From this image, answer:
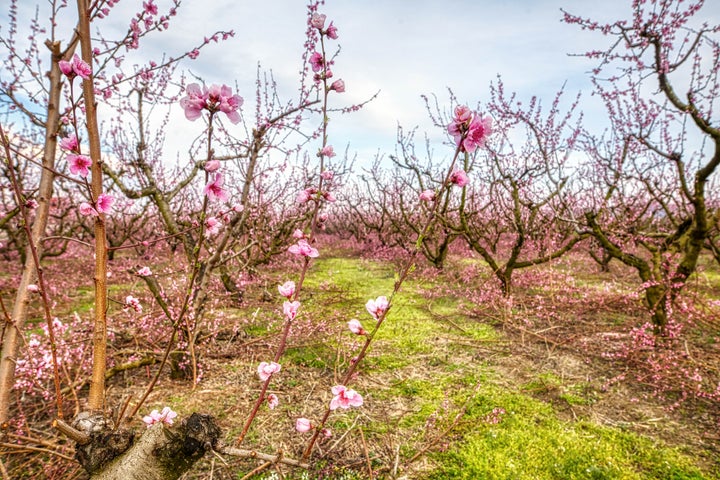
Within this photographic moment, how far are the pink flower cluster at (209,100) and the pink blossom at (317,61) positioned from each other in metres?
0.48

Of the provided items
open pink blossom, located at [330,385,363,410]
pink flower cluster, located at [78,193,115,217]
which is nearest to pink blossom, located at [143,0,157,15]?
pink flower cluster, located at [78,193,115,217]

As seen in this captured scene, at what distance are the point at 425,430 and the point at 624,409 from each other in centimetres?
209

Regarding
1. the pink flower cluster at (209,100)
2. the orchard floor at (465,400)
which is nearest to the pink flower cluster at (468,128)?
the pink flower cluster at (209,100)

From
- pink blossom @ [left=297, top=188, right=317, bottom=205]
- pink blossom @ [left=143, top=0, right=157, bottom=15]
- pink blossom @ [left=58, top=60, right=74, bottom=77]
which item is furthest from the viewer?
pink blossom @ [left=143, top=0, right=157, bottom=15]

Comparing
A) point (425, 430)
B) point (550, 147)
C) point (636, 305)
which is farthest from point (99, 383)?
point (550, 147)

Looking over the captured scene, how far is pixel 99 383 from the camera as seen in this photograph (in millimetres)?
1363

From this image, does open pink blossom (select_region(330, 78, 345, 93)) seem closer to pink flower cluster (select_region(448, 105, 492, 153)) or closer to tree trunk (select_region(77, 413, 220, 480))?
pink flower cluster (select_region(448, 105, 492, 153))

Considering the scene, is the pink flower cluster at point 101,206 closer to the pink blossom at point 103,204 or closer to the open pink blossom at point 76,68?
the pink blossom at point 103,204

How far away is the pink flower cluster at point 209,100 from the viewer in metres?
1.22

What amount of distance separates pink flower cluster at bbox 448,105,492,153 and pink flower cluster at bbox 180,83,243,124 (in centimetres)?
81

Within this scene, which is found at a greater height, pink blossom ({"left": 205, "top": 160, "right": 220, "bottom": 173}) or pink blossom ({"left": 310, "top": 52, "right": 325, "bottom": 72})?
pink blossom ({"left": 310, "top": 52, "right": 325, "bottom": 72})

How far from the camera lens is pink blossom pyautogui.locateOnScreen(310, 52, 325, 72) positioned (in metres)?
1.54

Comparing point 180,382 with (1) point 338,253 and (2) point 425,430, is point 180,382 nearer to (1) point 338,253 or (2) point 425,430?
(2) point 425,430

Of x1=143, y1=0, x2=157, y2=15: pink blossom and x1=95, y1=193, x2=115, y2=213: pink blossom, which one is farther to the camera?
x1=143, y1=0, x2=157, y2=15: pink blossom
